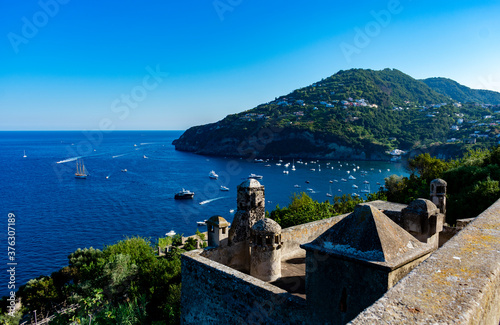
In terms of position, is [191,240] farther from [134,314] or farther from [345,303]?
[345,303]

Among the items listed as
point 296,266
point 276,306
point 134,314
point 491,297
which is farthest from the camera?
point 134,314

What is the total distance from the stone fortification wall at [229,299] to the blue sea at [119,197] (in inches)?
1373

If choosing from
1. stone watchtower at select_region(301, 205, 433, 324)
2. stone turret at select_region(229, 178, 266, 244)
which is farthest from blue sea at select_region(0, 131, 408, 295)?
stone watchtower at select_region(301, 205, 433, 324)

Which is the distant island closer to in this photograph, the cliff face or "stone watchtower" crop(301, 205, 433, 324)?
the cliff face

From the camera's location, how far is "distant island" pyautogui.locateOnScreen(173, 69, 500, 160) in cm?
12340

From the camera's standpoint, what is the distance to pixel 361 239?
4.92 meters

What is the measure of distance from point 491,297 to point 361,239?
196 centimetres

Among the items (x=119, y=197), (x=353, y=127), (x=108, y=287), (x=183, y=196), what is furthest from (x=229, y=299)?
(x=353, y=127)

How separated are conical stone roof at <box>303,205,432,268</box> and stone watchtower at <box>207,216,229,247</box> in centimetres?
536

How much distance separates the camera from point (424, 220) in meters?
8.12

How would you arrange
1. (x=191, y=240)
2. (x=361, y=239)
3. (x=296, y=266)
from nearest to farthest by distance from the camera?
1. (x=361, y=239)
2. (x=296, y=266)
3. (x=191, y=240)

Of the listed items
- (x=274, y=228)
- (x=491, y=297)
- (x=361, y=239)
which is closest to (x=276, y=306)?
(x=274, y=228)

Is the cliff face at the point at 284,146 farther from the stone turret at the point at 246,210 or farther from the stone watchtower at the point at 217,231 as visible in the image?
the stone watchtower at the point at 217,231

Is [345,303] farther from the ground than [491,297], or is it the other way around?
[491,297]
